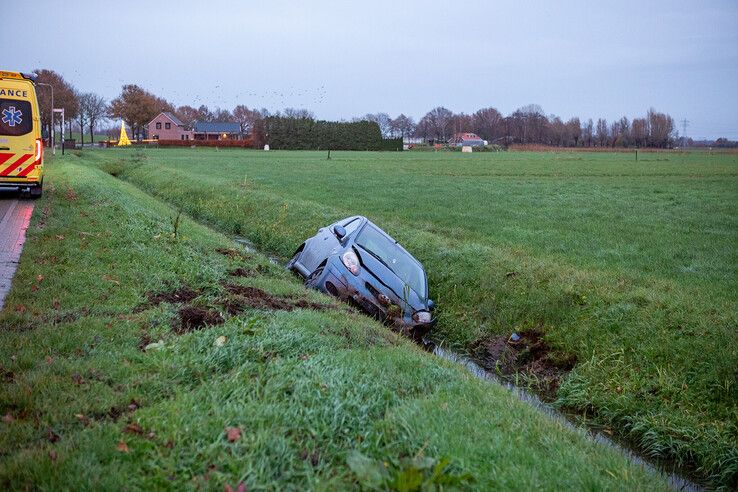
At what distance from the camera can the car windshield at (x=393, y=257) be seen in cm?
1002

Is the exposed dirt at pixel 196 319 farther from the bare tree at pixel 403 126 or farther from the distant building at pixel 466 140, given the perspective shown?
the bare tree at pixel 403 126

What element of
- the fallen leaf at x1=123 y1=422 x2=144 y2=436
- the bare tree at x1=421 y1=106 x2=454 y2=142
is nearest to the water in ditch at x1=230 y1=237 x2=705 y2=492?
the fallen leaf at x1=123 y1=422 x2=144 y2=436

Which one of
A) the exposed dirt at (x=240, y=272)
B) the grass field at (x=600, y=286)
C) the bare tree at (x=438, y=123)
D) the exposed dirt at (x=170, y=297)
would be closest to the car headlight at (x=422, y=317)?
the grass field at (x=600, y=286)

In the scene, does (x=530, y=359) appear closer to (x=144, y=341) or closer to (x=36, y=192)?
(x=144, y=341)

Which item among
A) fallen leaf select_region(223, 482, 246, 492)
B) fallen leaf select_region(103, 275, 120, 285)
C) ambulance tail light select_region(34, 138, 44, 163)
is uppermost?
ambulance tail light select_region(34, 138, 44, 163)

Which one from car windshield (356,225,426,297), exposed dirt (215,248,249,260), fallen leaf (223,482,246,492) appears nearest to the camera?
fallen leaf (223,482,246,492)

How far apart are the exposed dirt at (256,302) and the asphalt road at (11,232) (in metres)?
2.52

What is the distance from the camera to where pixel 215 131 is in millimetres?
129125

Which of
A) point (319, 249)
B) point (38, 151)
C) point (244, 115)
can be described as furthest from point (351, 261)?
point (244, 115)

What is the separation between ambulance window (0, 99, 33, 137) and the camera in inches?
687

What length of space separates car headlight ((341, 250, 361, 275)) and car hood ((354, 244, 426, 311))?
10cm

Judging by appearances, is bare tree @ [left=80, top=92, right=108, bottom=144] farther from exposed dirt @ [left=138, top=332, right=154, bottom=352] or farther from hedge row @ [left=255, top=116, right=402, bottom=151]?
exposed dirt @ [left=138, top=332, right=154, bottom=352]

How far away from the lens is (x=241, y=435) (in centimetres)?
409

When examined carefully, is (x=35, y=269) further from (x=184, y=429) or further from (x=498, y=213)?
(x=498, y=213)
